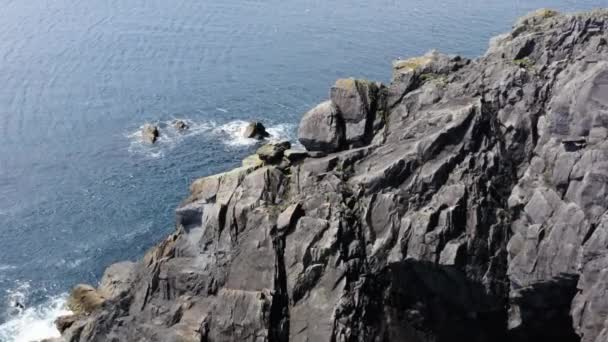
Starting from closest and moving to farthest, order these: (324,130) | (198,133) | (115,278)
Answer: (324,130), (115,278), (198,133)

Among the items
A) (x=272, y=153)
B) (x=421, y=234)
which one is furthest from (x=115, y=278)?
(x=421, y=234)

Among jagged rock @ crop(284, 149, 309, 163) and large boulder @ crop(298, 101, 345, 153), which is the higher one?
large boulder @ crop(298, 101, 345, 153)

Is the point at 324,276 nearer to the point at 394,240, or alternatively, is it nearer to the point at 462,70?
the point at 394,240

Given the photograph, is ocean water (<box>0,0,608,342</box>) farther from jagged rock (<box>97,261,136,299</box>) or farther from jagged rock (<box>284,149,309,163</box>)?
jagged rock (<box>284,149,309,163</box>)

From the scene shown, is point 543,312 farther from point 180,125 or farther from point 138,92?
point 138,92

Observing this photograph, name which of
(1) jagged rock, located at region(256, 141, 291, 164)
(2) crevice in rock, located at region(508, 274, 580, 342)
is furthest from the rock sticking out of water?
(2) crevice in rock, located at region(508, 274, 580, 342)

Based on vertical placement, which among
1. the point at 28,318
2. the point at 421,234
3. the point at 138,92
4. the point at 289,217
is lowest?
the point at 28,318
